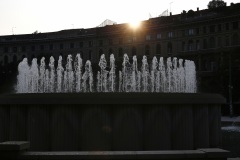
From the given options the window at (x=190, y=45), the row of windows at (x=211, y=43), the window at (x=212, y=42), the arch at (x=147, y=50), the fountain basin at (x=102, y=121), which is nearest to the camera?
the fountain basin at (x=102, y=121)

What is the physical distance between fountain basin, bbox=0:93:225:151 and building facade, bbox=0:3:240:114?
146ft

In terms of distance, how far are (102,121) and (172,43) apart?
68.6 meters

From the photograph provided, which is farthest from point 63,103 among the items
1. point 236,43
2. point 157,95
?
point 236,43

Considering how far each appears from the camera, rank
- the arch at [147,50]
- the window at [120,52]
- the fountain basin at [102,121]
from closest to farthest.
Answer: the fountain basin at [102,121]
the arch at [147,50]
the window at [120,52]

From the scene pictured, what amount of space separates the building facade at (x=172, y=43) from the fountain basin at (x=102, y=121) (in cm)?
4456

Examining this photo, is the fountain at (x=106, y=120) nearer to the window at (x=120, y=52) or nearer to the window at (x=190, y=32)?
the window at (x=190, y=32)

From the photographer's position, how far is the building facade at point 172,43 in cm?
6353

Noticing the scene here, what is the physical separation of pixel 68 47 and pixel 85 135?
83155mm

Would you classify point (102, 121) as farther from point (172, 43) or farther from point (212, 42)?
point (172, 43)

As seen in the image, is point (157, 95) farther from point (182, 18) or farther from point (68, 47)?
point (68, 47)

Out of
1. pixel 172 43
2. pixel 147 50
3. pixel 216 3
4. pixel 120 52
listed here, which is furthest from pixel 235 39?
pixel 120 52

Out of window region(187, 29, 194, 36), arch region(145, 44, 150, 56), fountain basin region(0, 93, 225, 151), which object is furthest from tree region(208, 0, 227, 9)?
fountain basin region(0, 93, 225, 151)

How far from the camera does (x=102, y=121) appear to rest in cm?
1328

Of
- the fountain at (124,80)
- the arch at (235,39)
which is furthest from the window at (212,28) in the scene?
the fountain at (124,80)
